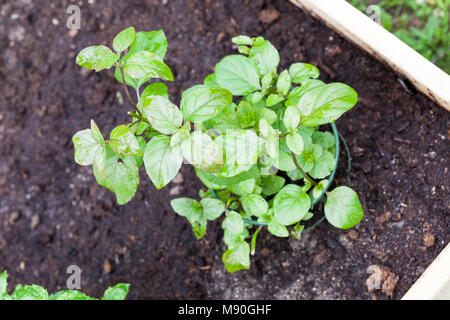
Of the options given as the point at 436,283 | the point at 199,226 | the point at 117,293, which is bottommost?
the point at 117,293

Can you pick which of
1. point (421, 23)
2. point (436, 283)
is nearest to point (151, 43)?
point (436, 283)

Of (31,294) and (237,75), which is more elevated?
(237,75)

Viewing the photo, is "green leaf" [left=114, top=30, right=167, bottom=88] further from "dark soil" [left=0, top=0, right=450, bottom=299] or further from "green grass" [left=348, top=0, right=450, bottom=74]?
"green grass" [left=348, top=0, right=450, bottom=74]

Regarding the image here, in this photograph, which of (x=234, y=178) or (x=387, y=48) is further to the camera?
(x=387, y=48)

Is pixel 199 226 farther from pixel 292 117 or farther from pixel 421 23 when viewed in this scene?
pixel 421 23

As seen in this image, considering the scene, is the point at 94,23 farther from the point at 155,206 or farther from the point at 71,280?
the point at 71,280
